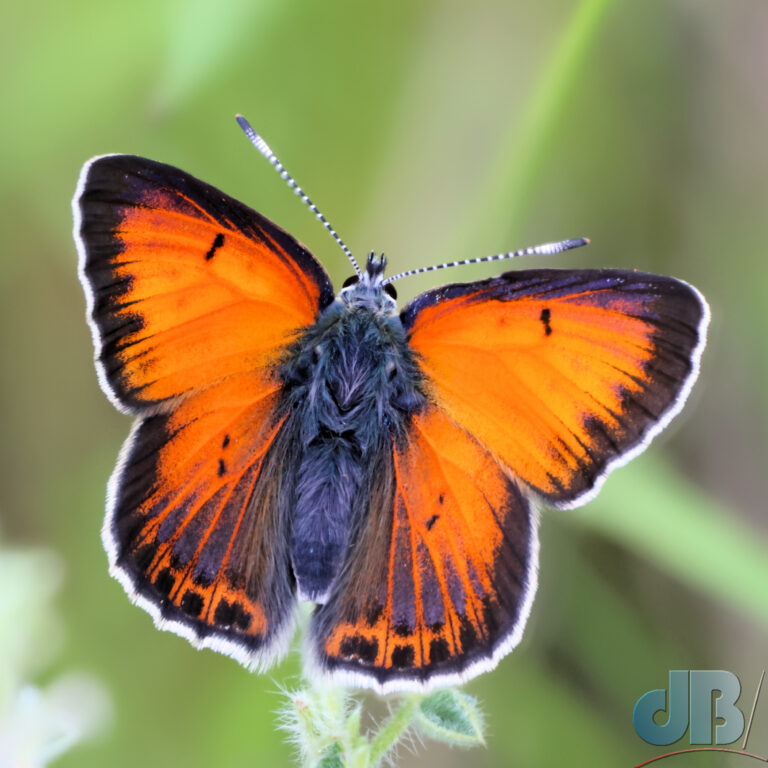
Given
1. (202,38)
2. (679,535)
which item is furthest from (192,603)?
(202,38)

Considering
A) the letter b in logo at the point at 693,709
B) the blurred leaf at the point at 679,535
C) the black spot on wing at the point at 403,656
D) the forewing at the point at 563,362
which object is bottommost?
the letter b in logo at the point at 693,709

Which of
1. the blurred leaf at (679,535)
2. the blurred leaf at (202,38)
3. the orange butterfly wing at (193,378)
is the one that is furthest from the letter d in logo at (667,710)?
the blurred leaf at (202,38)

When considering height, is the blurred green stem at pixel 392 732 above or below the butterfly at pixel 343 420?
below

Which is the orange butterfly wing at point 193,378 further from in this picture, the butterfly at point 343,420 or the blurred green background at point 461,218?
the blurred green background at point 461,218

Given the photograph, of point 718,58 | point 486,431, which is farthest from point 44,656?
point 718,58

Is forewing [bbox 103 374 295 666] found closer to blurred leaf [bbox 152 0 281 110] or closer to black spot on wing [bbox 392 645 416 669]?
black spot on wing [bbox 392 645 416 669]

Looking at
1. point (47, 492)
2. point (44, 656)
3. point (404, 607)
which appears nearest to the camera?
point (404, 607)

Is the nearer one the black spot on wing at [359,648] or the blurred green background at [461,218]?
the black spot on wing at [359,648]

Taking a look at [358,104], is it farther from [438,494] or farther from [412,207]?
[438,494]
